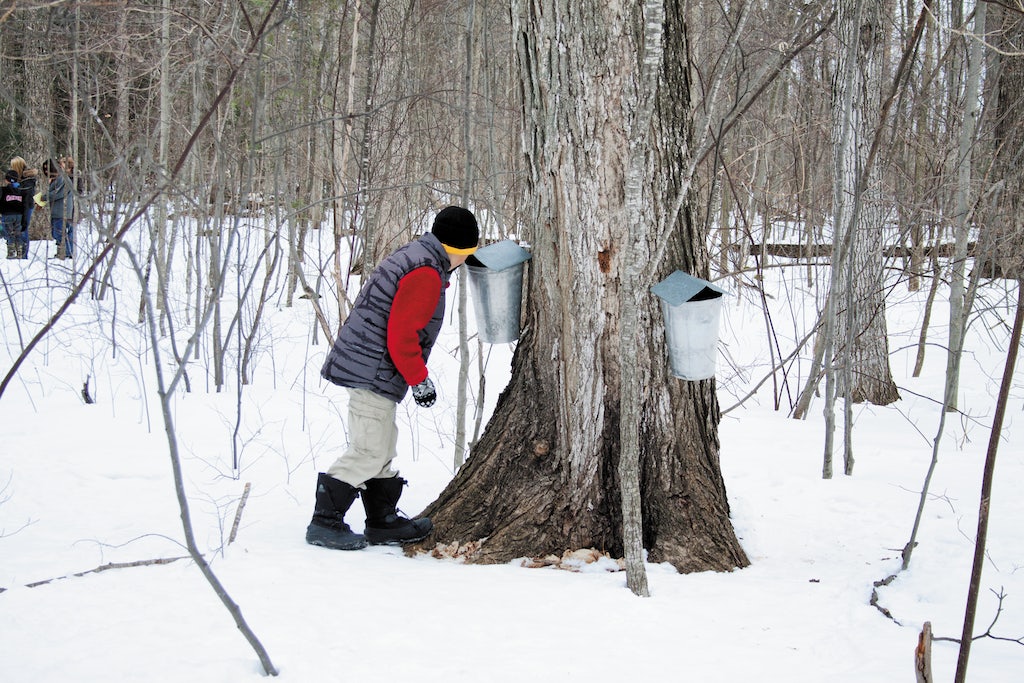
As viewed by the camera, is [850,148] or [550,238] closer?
[550,238]

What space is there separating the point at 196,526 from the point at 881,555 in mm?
2747

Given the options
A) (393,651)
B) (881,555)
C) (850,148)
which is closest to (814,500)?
(881,555)

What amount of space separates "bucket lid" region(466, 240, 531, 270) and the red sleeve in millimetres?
229

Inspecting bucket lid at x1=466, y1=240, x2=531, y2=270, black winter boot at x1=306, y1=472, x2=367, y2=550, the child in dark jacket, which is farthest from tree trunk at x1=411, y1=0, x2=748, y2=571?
the child in dark jacket

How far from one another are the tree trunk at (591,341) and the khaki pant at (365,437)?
377 millimetres

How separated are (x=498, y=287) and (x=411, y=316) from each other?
1.19 feet

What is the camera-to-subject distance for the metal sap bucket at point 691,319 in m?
2.66

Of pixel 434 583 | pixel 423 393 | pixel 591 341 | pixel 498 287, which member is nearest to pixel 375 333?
pixel 423 393

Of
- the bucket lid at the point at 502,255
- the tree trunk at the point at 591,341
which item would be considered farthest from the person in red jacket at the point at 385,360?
the tree trunk at the point at 591,341

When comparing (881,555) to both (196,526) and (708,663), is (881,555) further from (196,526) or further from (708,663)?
(196,526)

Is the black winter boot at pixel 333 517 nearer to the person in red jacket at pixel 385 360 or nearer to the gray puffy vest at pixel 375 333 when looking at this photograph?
the person in red jacket at pixel 385 360

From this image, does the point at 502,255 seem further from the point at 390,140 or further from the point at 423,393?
the point at 390,140

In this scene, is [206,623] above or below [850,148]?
below

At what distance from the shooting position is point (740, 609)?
256 centimetres
